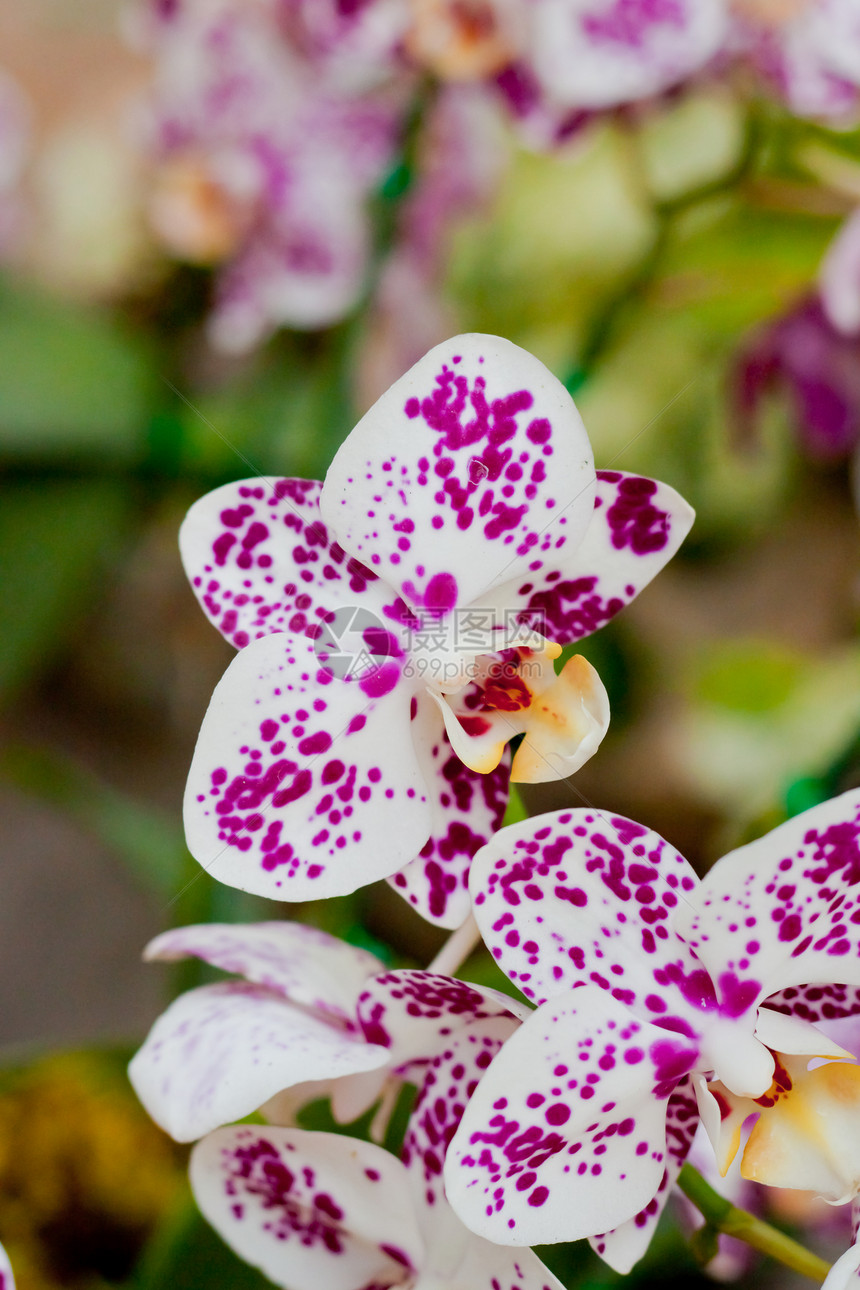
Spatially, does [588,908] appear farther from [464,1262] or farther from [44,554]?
[44,554]

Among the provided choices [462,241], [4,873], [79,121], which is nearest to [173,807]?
[4,873]

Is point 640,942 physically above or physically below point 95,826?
above

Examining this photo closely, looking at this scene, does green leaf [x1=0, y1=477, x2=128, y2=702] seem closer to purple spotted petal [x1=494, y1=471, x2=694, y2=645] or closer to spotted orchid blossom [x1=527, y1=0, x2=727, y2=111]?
spotted orchid blossom [x1=527, y1=0, x2=727, y2=111]

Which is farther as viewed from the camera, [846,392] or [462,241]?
[462,241]

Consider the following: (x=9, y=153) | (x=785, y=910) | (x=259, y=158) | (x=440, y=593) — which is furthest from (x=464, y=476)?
(x=9, y=153)

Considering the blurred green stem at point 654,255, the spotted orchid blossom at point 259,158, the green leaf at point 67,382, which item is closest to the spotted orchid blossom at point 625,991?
the blurred green stem at point 654,255

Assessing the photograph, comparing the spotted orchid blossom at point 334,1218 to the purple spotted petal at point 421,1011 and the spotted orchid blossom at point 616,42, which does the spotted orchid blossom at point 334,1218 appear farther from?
the spotted orchid blossom at point 616,42

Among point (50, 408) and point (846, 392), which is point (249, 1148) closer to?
point (846, 392)

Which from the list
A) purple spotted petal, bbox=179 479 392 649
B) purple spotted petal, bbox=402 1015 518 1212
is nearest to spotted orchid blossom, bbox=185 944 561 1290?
purple spotted petal, bbox=402 1015 518 1212
